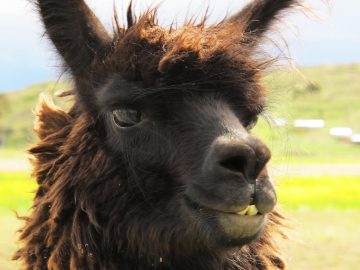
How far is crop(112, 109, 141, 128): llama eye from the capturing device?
3.70 meters

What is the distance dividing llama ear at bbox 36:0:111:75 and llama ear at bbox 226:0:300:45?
933mm

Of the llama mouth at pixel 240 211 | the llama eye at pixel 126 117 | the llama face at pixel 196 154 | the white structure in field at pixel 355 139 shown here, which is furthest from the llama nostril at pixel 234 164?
the white structure in field at pixel 355 139

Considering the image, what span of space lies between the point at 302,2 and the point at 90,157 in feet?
6.23

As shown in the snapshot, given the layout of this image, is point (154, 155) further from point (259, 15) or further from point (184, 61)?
point (259, 15)

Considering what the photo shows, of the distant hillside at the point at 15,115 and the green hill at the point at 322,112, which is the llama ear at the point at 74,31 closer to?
the green hill at the point at 322,112

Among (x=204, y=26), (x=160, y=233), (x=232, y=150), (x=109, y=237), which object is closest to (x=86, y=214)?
(x=109, y=237)

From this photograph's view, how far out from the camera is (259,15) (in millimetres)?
4496

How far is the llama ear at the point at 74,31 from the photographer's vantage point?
12.8ft

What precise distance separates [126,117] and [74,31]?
630 mm

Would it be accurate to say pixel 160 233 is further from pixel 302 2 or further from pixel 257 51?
pixel 302 2

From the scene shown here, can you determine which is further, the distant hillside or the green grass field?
the distant hillside

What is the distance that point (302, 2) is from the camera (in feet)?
15.4

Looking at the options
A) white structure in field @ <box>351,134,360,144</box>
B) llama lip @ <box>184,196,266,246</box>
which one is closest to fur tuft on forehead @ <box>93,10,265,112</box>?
llama lip @ <box>184,196,266,246</box>

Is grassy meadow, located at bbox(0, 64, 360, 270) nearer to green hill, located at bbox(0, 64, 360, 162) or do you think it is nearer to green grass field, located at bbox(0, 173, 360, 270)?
green grass field, located at bbox(0, 173, 360, 270)
